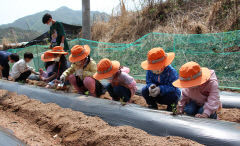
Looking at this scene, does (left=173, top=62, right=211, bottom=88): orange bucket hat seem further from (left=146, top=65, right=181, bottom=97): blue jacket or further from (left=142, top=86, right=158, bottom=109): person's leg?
(left=142, top=86, right=158, bottom=109): person's leg

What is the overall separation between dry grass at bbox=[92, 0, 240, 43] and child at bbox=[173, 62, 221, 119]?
4.66m

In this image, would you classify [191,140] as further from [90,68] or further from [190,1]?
[190,1]

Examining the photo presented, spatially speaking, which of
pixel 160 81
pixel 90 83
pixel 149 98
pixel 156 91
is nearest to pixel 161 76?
pixel 160 81

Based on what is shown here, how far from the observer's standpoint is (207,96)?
2.04 metres

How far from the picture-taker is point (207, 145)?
1.49 metres

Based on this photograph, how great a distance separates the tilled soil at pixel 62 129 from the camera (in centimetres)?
168

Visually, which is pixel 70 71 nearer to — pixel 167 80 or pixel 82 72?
pixel 82 72

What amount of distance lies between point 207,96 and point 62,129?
1635mm

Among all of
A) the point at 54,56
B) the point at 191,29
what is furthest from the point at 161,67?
the point at 191,29

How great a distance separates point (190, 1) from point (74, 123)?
7705 mm

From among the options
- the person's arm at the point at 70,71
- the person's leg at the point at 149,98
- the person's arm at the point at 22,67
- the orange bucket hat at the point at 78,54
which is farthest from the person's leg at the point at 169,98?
the person's arm at the point at 22,67

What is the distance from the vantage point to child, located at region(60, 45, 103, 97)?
300cm

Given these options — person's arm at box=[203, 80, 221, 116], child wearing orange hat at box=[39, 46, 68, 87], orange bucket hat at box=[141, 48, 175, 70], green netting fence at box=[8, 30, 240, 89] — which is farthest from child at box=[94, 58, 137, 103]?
green netting fence at box=[8, 30, 240, 89]

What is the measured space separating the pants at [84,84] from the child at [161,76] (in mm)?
927
